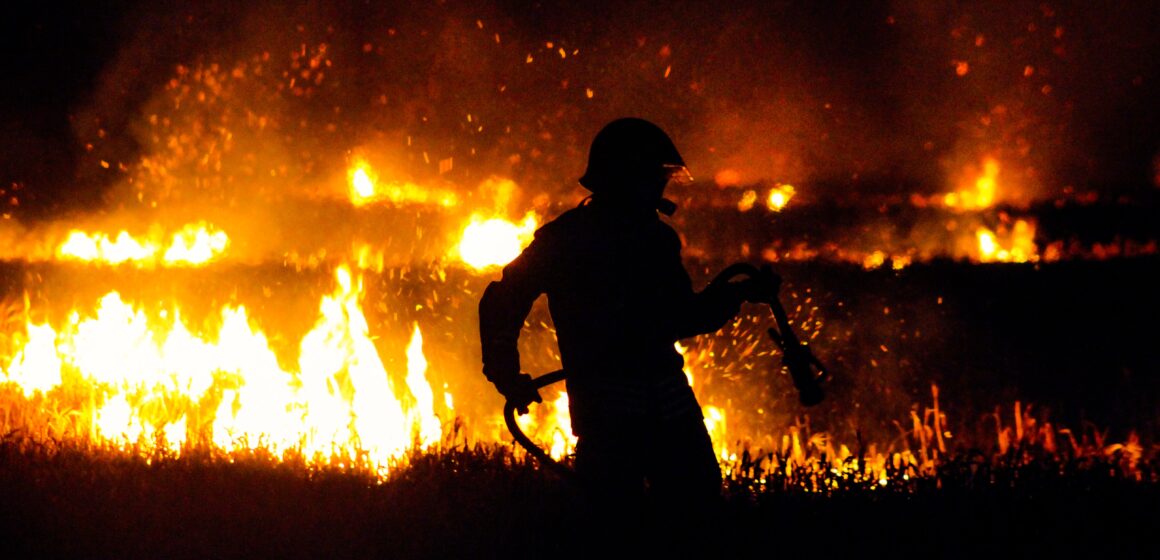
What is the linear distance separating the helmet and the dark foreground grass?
142cm

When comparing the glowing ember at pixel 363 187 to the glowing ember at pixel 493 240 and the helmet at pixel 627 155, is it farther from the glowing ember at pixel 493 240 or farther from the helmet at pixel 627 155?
the helmet at pixel 627 155

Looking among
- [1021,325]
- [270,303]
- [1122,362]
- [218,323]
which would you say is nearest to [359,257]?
[270,303]

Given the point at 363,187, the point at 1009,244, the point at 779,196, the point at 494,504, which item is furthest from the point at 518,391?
→ the point at 779,196

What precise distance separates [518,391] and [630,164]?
1017mm

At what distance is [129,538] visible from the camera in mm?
4961

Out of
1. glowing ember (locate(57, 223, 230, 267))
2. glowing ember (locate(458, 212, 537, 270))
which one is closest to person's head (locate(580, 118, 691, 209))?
glowing ember (locate(458, 212, 537, 270))

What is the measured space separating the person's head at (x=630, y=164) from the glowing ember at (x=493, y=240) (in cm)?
661

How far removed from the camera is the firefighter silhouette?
163 inches

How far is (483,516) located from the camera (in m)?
5.13

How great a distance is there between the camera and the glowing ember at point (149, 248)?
13516 millimetres

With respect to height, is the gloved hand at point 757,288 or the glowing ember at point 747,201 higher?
the glowing ember at point 747,201

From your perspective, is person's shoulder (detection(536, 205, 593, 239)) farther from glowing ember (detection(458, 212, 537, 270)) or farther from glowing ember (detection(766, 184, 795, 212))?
glowing ember (detection(766, 184, 795, 212))

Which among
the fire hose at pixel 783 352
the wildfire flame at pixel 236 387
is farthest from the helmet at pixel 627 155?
the wildfire flame at pixel 236 387

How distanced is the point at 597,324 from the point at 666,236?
469 millimetres
